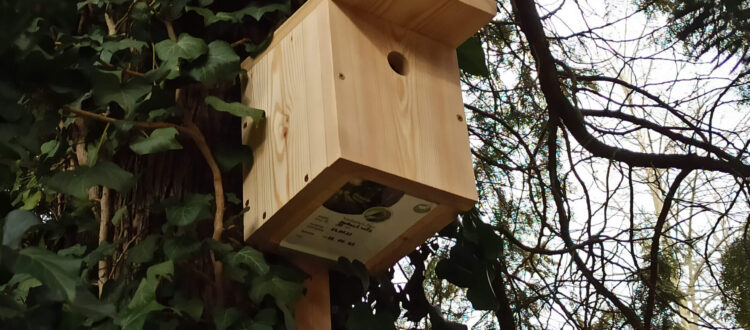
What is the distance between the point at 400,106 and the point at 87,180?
0.59m

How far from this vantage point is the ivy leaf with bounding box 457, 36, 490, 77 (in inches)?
101

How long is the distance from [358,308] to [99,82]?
67 cm

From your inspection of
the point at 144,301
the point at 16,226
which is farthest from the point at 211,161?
the point at 16,226

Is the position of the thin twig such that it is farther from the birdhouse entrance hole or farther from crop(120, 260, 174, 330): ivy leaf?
the birdhouse entrance hole

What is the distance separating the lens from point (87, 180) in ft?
6.46

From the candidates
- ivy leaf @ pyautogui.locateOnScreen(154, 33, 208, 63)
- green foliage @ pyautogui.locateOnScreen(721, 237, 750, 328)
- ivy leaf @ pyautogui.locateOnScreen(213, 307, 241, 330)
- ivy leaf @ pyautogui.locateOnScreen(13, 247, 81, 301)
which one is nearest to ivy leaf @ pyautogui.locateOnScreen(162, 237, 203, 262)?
ivy leaf @ pyautogui.locateOnScreen(213, 307, 241, 330)

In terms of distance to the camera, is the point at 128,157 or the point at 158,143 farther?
the point at 128,157

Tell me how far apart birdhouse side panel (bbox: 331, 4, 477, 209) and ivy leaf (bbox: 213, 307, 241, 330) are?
35 centimetres

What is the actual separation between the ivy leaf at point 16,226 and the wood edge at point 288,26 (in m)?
0.81

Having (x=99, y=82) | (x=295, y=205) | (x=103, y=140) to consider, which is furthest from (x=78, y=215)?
(x=295, y=205)

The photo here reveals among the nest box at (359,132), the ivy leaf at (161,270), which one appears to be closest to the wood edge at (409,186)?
the nest box at (359,132)

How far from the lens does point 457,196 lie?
80.9 inches

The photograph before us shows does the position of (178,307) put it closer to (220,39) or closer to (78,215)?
(78,215)

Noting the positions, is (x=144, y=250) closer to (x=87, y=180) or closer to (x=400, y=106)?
(x=87, y=180)
